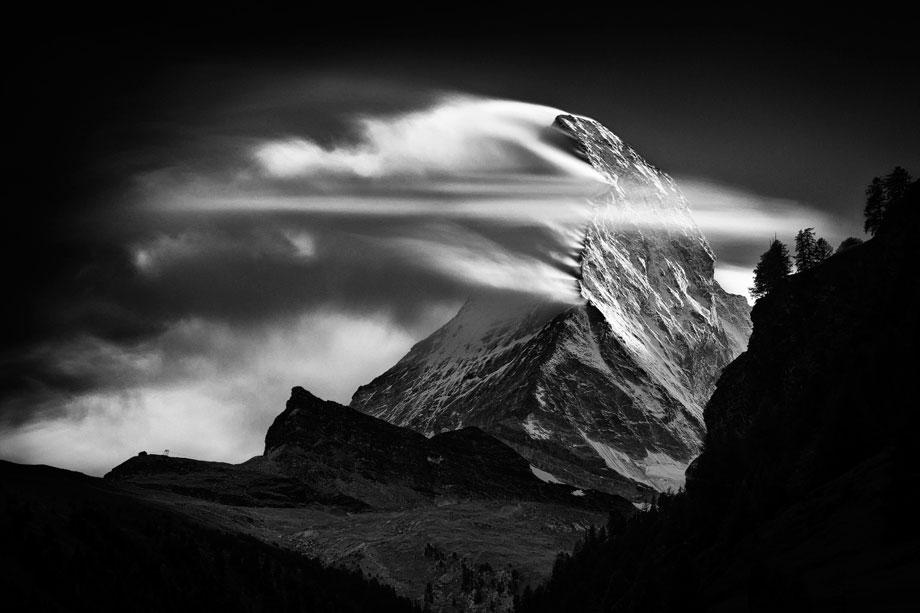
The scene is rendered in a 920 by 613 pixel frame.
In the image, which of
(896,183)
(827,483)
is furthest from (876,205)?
(827,483)

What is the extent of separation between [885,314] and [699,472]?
165ft

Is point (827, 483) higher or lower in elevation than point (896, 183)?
lower

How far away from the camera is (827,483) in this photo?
428 ft

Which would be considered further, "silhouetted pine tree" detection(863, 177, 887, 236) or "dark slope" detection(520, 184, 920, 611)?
"silhouetted pine tree" detection(863, 177, 887, 236)

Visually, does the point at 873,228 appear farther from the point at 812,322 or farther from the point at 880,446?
the point at 880,446

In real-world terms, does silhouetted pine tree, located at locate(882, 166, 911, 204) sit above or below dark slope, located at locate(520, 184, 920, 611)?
above

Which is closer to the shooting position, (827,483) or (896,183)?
(827,483)

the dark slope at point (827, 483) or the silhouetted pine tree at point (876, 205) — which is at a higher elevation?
the silhouetted pine tree at point (876, 205)

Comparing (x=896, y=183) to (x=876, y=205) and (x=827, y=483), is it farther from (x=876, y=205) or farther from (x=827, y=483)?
(x=827, y=483)

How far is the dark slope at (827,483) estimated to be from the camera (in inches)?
3787

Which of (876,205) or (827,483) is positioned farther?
(876,205)

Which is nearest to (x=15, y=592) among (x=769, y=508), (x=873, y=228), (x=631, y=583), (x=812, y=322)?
(x=631, y=583)

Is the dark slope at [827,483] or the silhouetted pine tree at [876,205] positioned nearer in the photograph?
the dark slope at [827,483]

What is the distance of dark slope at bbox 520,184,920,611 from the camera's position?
3787 inches
